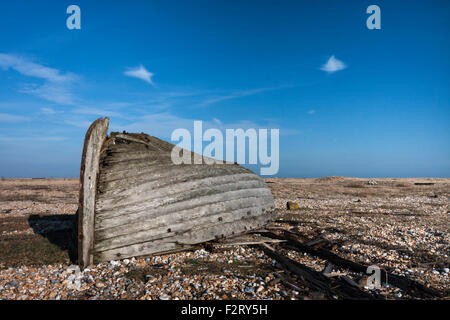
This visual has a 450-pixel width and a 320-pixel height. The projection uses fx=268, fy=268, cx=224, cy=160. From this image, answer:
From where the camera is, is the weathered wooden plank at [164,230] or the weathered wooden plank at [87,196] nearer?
the weathered wooden plank at [87,196]

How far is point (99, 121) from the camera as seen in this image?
6918 mm

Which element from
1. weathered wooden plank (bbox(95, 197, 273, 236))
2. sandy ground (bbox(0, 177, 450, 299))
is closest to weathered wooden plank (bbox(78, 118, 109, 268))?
weathered wooden plank (bbox(95, 197, 273, 236))

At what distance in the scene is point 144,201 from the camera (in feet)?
22.4

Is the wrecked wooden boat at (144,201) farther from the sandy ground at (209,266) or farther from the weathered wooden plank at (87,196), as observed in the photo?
the sandy ground at (209,266)

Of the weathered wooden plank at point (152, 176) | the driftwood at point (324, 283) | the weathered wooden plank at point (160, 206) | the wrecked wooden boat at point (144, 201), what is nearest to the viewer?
the driftwood at point (324, 283)

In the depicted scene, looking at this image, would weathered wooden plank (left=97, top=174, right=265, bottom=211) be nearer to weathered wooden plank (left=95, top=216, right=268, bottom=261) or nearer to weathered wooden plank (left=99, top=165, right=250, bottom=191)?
weathered wooden plank (left=99, top=165, right=250, bottom=191)

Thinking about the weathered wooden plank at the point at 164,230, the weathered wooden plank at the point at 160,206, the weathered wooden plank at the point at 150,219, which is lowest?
the weathered wooden plank at the point at 164,230

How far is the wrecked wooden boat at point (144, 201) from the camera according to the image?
6414 mm

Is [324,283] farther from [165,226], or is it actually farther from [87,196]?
[87,196]

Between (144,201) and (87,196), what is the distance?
51.4 inches

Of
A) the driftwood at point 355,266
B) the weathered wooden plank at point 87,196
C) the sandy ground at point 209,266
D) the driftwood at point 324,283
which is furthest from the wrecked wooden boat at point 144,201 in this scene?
the driftwood at point 324,283

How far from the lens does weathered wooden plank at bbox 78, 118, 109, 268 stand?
621 centimetres

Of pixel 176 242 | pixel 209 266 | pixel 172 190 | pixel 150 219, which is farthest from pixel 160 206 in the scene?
pixel 209 266
